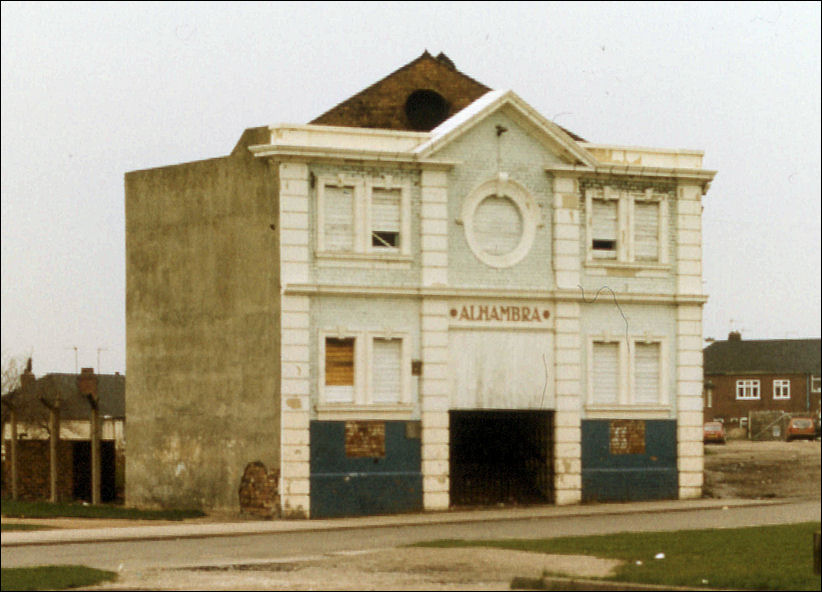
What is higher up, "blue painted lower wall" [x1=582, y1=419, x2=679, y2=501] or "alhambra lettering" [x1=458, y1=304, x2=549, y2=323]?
"alhambra lettering" [x1=458, y1=304, x2=549, y2=323]

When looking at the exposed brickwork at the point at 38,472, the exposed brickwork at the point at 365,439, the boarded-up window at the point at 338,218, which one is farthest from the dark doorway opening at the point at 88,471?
the boarded-up window at the point at 338,218

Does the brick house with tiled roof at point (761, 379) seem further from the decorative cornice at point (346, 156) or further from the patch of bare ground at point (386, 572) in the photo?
the patch of bare ground at point (386, 572)

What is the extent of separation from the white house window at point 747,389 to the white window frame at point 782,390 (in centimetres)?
128

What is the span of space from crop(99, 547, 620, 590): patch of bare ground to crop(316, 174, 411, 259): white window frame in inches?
496

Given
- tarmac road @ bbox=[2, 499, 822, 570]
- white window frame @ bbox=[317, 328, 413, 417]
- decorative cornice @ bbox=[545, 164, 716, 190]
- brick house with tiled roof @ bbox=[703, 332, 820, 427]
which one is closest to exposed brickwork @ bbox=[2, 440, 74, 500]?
white window frame @ bbox=[317, 328, 413, 417]

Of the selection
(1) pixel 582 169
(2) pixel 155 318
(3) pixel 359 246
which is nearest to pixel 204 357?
(2) pixel 155 318

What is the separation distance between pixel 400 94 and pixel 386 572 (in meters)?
20.6

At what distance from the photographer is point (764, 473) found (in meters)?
40.4

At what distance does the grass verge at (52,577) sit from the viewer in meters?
17.6

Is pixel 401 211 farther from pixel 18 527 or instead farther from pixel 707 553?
pixel 707 553

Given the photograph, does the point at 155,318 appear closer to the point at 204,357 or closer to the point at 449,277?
the point at 204,357

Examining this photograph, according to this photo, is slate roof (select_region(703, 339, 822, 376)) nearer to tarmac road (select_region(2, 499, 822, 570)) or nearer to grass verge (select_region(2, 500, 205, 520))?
tarmac road (select_region(2, 499, 822, 570))

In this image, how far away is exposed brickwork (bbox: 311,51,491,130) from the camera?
122 feet

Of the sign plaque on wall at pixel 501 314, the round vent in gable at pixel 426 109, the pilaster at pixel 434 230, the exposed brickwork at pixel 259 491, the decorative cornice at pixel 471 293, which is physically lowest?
the exposed brickwork at pixel 259 491
